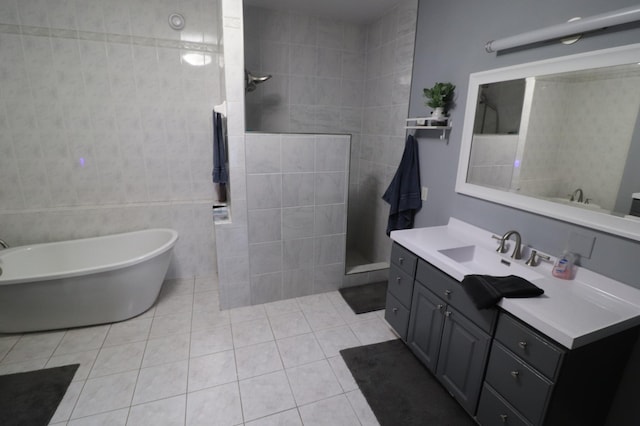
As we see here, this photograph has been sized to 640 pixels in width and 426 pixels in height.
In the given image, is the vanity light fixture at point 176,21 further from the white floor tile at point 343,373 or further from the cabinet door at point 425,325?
the white floor tile at point 343,373

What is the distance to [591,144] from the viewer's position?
61.6 inches

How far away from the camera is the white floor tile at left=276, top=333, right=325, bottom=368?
2.20m

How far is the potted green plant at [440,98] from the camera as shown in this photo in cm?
231

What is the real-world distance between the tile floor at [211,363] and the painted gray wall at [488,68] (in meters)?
1.20

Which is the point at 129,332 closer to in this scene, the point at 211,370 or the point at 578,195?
the point at 211,370

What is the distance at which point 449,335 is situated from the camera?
1.80m

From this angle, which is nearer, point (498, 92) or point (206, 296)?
point (498, 92)

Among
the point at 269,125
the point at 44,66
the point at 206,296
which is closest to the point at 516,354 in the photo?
the point at 206,296

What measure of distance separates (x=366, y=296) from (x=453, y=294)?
4.43ft

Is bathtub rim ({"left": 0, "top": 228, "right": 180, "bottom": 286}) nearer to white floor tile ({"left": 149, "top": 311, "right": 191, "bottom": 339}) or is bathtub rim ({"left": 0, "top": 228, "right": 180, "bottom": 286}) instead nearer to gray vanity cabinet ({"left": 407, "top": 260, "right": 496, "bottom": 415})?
white floor tile ({"left": 149, "top": 311, "right": 191, "bottom": 339})

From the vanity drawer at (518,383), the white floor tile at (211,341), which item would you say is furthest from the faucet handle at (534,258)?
the white floor tile at (211,341)

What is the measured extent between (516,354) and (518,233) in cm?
75

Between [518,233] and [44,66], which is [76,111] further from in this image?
[518,233]

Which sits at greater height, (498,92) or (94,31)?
(94,31)
